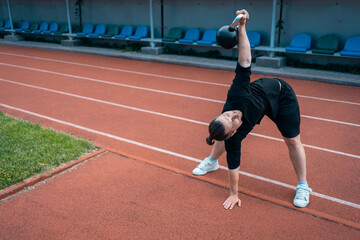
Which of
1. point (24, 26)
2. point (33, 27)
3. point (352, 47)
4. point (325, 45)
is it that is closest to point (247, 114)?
point (352, 47)

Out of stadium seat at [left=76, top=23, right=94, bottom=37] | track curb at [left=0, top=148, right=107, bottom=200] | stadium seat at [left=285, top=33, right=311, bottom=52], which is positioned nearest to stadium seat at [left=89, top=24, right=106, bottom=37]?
stadium seat at [left=76, top=23, right=94, bottom=37]

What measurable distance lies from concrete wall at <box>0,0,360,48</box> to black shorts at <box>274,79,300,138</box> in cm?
827

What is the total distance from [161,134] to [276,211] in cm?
257

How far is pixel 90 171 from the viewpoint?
4.26 meters

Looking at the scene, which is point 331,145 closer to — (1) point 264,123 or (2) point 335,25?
(1) point 264,123

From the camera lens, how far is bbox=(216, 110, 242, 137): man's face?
8.95 feet

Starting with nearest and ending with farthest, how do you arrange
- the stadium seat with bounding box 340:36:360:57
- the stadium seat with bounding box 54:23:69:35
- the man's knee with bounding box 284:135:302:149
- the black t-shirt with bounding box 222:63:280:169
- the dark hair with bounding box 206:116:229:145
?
1. the dark hair with bounding box 206:116:229:145
2. the black t-shirt with bounding box 222:63:280:169
3. the man's knee with bounding box 284:135:302:149
4. the stadium seat with bounding box 340:36:360:57
5. the stadium seat with bounding box 54:23:69:35

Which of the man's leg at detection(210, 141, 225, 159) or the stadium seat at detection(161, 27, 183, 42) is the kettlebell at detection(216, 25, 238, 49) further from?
the stadium seat at detection(161, 27, 183, 42)

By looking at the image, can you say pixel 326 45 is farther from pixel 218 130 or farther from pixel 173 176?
pixel 218 130

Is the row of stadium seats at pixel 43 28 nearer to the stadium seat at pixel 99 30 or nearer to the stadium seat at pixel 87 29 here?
the stadium seat at pixel 87 29

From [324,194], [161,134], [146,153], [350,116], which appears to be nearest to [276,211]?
[324,194]

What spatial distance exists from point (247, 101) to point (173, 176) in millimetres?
1664

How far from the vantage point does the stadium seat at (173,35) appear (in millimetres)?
12906

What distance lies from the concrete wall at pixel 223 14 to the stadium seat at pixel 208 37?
0.47 metres
